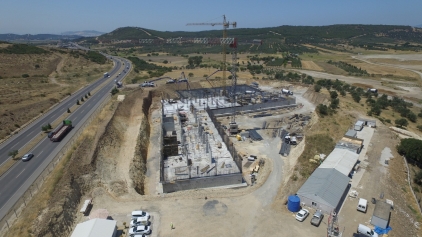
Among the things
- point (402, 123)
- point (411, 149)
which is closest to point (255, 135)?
point (411, 149)

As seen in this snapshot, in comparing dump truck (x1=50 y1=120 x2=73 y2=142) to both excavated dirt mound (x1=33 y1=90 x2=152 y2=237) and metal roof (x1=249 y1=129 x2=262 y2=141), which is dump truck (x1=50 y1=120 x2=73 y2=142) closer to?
excavated dirt mound (x1=33 y1=90 x2=152 y2=237)

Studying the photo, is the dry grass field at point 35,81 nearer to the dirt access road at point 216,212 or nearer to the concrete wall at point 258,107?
the dirt access road at point 216,212

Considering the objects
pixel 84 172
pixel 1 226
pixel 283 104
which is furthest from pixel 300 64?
pixel 1 226

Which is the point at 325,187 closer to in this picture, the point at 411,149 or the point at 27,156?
the point at 411,149

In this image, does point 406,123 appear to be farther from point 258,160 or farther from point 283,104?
point 258,160

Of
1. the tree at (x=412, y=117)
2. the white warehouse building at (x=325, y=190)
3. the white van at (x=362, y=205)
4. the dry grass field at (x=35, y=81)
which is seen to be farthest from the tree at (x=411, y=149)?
the dry grass field at (x=35, y=81)
